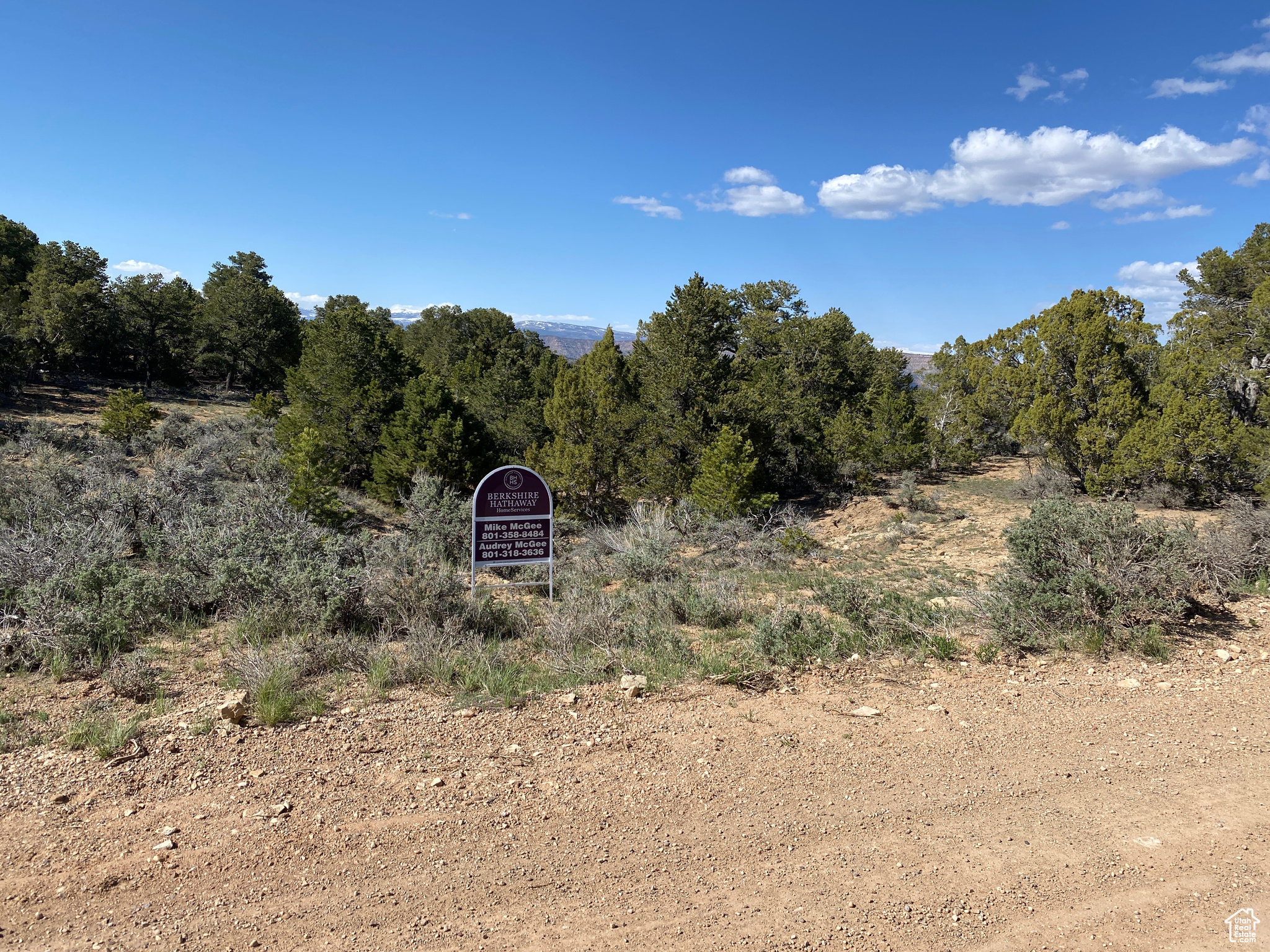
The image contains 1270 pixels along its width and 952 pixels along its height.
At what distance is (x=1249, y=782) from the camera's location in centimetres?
395

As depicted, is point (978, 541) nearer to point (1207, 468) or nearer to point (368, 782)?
point (1207, 468)

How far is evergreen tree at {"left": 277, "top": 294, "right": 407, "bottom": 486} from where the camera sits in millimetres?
21516

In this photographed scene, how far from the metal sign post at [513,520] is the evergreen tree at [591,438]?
39.3 ft

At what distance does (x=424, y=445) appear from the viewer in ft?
65.4

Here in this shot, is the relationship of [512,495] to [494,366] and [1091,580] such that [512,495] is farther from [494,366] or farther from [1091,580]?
[494,366]

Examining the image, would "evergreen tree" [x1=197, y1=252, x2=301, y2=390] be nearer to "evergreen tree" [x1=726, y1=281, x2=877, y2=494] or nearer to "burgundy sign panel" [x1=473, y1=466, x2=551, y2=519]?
"evergreen tree" [x1=726, y1=281, x2=877, y2=494]

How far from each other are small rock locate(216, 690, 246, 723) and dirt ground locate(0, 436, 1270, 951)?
12 centimetres

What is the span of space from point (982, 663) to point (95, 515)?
1149 centimetres

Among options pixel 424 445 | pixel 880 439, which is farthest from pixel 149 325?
pixel 880 439

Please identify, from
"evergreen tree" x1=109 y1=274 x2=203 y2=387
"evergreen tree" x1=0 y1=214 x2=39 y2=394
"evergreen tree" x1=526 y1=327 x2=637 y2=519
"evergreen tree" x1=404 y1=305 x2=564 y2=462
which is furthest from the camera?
"evergreen tree" x1=109 y1=274 x2=203 y2=387

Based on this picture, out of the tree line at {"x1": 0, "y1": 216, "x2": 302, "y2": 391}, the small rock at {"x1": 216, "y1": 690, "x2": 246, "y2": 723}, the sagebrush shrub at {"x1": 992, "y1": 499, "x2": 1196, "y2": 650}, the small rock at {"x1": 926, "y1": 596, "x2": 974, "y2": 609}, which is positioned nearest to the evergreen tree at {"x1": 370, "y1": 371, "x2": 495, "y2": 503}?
the small rock at {"x1": 926, "y1": 596, "x2": 974, "y2": 609}

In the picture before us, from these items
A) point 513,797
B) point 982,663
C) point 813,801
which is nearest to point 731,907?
point 813,801

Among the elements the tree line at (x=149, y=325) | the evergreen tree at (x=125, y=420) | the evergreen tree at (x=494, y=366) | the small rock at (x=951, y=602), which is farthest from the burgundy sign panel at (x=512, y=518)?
the tree line at (x=149, y=325)
